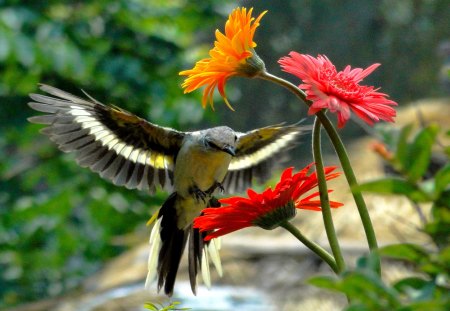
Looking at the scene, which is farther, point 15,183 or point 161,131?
point 15,183

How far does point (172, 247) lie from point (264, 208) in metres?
1.08

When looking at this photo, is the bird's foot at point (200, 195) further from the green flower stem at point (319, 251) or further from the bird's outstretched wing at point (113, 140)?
the green flower stem at point (319, 251)

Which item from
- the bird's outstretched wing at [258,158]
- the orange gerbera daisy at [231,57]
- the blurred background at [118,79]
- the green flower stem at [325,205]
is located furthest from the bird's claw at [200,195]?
the blurred background at [118,79]

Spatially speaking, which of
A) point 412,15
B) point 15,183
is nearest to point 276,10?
point 412,15

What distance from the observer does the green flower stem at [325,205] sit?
90cm

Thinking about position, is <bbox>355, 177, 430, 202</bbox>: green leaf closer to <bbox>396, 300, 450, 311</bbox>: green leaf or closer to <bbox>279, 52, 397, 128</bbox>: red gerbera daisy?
<bbox>396, 300, 450, 311</bbox>: green leaf

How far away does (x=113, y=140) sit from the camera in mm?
2166

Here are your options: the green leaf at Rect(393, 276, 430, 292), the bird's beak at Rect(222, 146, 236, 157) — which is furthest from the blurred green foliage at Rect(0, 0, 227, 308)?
the green leaf at Rect(393, 276, 430, 292)

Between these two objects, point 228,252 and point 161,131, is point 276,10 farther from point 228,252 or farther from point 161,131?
point 161,131

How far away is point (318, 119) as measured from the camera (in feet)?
3.34

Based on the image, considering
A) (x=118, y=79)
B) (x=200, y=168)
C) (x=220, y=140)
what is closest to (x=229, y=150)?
(x=220, y=140)

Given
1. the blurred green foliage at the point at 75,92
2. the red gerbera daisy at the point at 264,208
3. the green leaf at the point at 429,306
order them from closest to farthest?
1. the green leaf at the point at 429,306
2. the red gerbera daisy at the point at 264,208
3. the blurred green foliage at the point at 75,92

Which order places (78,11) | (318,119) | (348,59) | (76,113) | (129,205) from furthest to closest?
(348,59)
(129,205)
(78,11)
(76,113)
(318,119)

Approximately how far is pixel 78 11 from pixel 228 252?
2527 millimetres
